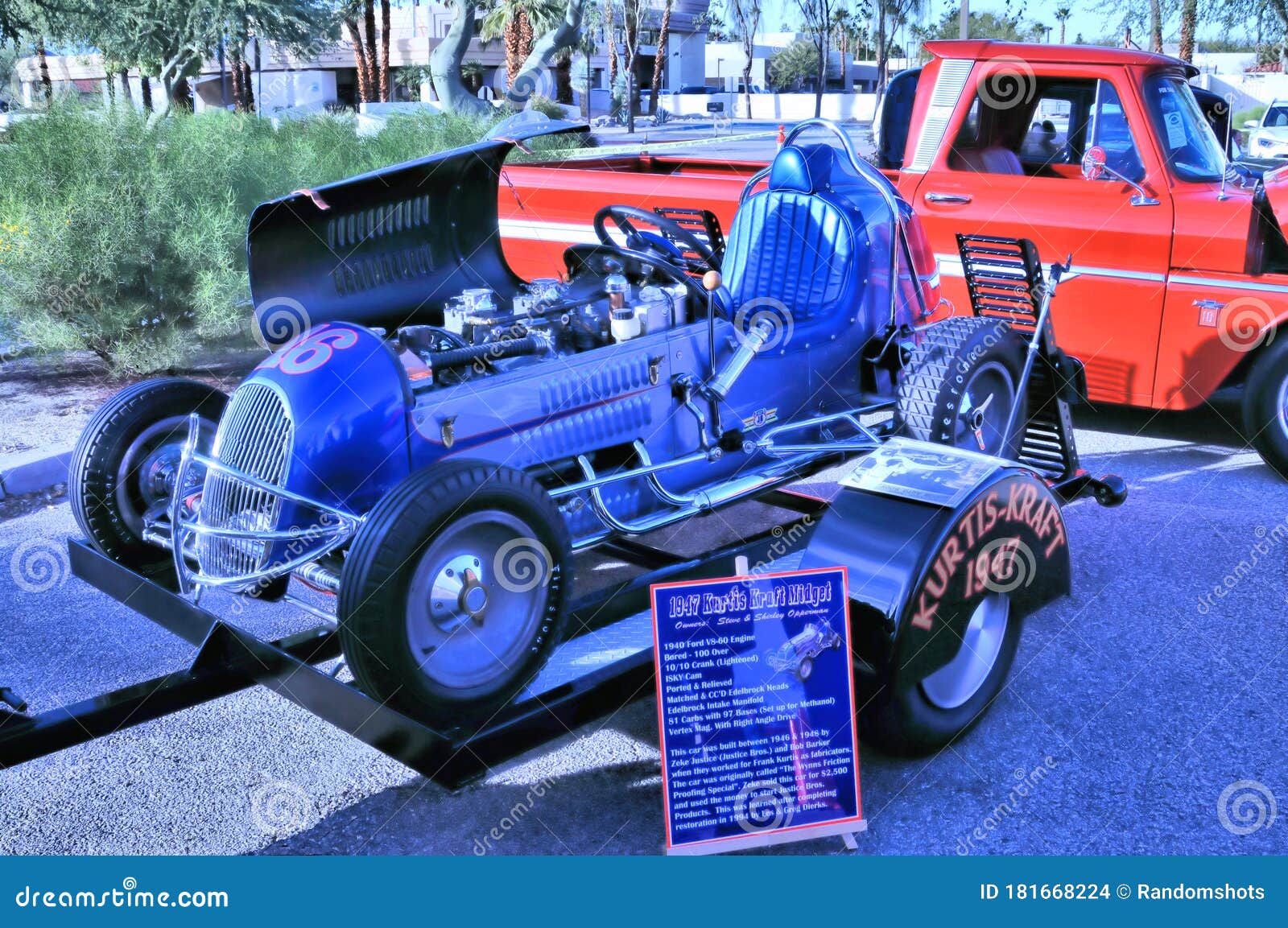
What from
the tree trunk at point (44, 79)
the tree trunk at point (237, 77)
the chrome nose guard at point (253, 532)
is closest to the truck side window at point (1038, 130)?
the chrome nose guard at point (253, 532)

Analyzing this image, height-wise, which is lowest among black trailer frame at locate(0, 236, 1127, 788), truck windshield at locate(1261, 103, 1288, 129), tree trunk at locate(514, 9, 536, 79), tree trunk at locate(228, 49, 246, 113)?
black trailer frame at locate(0, 236, 1127, 788)

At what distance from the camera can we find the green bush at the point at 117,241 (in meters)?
7.43

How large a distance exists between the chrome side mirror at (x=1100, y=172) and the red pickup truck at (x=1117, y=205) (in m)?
0.01

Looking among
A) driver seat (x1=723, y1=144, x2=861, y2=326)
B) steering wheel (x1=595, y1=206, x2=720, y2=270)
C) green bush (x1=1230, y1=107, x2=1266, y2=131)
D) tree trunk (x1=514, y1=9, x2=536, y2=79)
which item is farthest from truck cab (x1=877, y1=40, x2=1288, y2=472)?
tree trunk (x1=514, y1=9, x2=536, y2=79)

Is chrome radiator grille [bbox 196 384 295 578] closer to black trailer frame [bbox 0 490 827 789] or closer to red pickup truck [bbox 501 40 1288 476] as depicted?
black trailer frame [bbox 0 490 827 789]

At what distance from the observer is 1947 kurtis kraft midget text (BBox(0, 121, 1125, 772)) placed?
10.6ft

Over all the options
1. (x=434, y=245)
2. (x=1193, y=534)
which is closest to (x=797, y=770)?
(x=434, y=245)

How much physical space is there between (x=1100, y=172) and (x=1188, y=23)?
21.2m

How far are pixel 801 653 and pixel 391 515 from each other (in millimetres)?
1123

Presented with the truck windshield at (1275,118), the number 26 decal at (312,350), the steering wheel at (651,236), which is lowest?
the number 26 decal at (312,350)

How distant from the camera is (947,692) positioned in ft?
11.8

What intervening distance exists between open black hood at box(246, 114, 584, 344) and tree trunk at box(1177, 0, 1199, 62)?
23322mm

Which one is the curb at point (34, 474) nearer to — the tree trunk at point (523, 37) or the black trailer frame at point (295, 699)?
the black trailer frame at point (295, 699)

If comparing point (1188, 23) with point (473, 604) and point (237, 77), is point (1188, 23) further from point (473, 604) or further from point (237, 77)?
A: point (473, 604)
